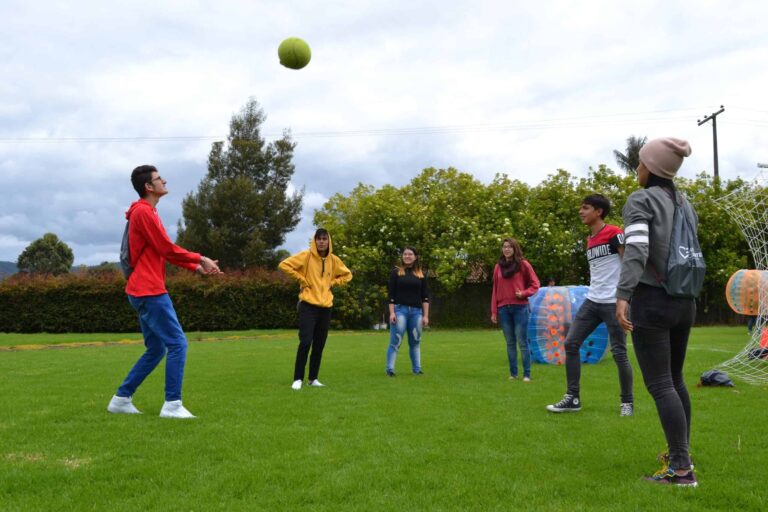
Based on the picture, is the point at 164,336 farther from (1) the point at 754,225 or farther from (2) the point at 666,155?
(1) the point at 754,225

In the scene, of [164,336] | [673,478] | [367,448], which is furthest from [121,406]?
[673,478]

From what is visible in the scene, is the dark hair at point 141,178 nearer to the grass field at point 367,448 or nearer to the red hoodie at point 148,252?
the red hoodie at point 148,252

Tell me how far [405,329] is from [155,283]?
4.66 meters

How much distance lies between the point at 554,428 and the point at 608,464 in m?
1.20

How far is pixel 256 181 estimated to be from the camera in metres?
50.2

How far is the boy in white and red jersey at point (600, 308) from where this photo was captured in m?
6.44

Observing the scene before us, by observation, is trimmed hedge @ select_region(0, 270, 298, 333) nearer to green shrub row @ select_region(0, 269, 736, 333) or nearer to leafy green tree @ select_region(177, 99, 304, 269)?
green shrub row @ select_region(0, 269, 736, 333)

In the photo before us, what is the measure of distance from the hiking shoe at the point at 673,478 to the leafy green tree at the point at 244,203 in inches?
1666

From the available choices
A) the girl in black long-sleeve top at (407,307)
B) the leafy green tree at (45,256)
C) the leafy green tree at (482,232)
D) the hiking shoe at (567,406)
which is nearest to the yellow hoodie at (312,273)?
the girl in black long-sleeve top at (407,307)

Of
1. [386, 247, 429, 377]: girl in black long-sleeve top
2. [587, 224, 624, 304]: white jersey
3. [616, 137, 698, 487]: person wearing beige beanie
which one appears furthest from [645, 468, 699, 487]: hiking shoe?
[386, 247, 429, 377]: girl in black long-sleeve top

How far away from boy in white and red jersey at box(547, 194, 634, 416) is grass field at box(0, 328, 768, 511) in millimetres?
253

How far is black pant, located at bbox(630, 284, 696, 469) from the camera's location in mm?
3967

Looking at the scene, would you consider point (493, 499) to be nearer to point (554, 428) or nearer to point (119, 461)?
point (554, 428)

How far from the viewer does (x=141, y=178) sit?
6281 mm
